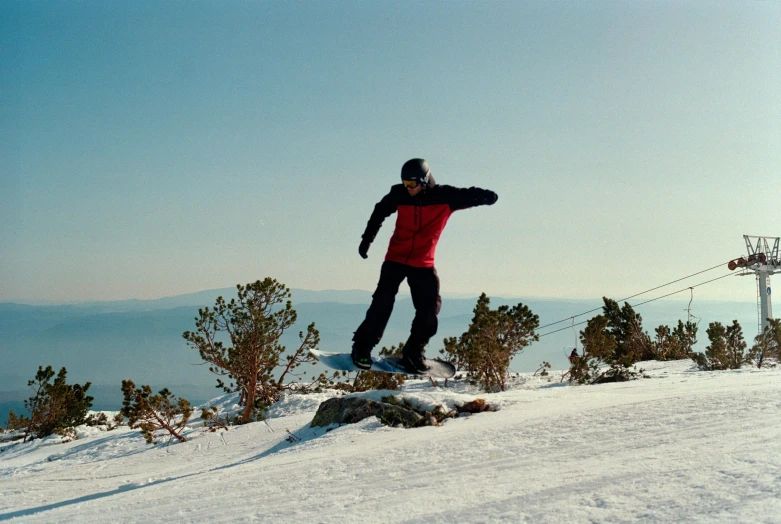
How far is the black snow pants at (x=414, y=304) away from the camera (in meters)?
5.73

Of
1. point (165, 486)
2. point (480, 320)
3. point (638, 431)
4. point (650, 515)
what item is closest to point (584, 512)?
point (650, 515)

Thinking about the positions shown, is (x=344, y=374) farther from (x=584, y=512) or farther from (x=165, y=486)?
(x=584, y=512)

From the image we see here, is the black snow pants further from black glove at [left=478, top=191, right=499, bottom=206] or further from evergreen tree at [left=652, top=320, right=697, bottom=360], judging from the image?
evergreen tree at [left=652, top=320, right=697, bottom=360]

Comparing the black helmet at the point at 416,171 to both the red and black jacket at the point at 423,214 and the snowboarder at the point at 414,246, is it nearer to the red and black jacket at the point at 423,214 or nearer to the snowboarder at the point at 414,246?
the snowboarder at the point at 414,246

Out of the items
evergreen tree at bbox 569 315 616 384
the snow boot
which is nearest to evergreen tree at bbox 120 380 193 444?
the snow boot

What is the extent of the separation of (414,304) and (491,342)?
3.94 metres

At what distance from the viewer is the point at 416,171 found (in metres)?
5.43

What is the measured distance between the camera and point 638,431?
3.44m

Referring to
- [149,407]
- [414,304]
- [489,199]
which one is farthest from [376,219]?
[149,407]

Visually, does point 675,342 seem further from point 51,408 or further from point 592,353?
point 51,408

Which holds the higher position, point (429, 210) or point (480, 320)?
point (429, 210)

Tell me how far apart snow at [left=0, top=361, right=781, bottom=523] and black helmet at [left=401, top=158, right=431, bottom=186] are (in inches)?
93.2

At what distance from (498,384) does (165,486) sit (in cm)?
687

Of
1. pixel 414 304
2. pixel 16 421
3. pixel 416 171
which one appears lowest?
pixel 16 421
